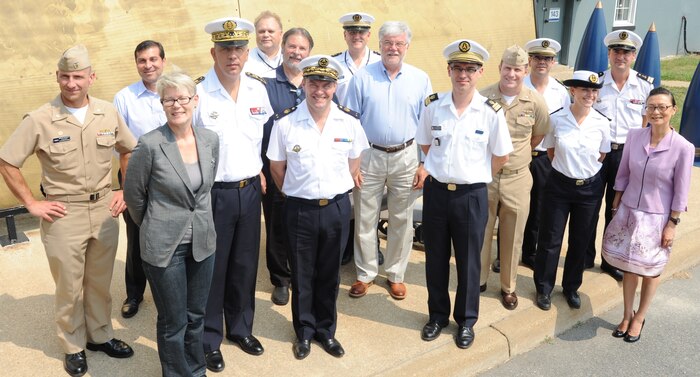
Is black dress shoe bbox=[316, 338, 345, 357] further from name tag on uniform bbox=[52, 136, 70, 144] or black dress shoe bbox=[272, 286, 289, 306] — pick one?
name tag on uniform bbox=[52, 136, 70, 144]

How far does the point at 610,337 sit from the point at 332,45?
4248 millimetres

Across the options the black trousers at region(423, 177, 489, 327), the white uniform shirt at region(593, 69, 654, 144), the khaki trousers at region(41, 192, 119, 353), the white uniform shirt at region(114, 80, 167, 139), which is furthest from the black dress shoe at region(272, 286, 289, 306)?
the white uniform shirt at region(593, 69, 654, 144)

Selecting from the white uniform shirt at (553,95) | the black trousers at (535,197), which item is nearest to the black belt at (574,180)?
the black trousers at (535,197)

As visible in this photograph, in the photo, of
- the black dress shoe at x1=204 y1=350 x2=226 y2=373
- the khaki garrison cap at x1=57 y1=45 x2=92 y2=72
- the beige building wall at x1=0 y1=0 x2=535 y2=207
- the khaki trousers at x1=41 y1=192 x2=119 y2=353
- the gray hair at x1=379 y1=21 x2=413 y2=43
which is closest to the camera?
the khaki garrison cap at x1=57 y1=45 x2=92 y2=72

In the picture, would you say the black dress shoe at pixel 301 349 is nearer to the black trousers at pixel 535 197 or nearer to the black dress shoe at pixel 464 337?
the black dress shoe at pixel 464 337

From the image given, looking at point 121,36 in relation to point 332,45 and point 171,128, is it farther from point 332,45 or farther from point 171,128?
point 171,128

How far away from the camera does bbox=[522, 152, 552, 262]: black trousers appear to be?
497 centimetres

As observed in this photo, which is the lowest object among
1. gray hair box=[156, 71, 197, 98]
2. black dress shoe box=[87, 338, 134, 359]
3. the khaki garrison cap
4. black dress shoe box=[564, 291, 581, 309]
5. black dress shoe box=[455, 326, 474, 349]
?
black dress shoe box=[564, 291, 581, 309]

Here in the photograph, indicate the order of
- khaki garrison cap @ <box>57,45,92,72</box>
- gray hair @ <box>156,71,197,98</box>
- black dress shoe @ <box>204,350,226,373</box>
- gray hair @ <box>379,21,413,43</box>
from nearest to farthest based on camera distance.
Answer: gray hair @ <box>156,71,197,98</box> < khaki garrison cap @ <box>57,45,92,72</box> < black dress shoe @ <box>204,350,226,373</box> < gray hair @ <box>379,21,413,43</box>

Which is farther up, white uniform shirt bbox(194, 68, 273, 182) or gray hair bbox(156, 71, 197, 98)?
gray hair bbox(156, 71, 197, 98)

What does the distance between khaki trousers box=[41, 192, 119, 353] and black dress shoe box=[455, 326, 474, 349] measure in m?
2.17

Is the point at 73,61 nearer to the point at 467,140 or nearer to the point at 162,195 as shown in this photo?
the point at 162,195

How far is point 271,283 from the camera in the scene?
478cm

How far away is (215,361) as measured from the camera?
3.67 meters
